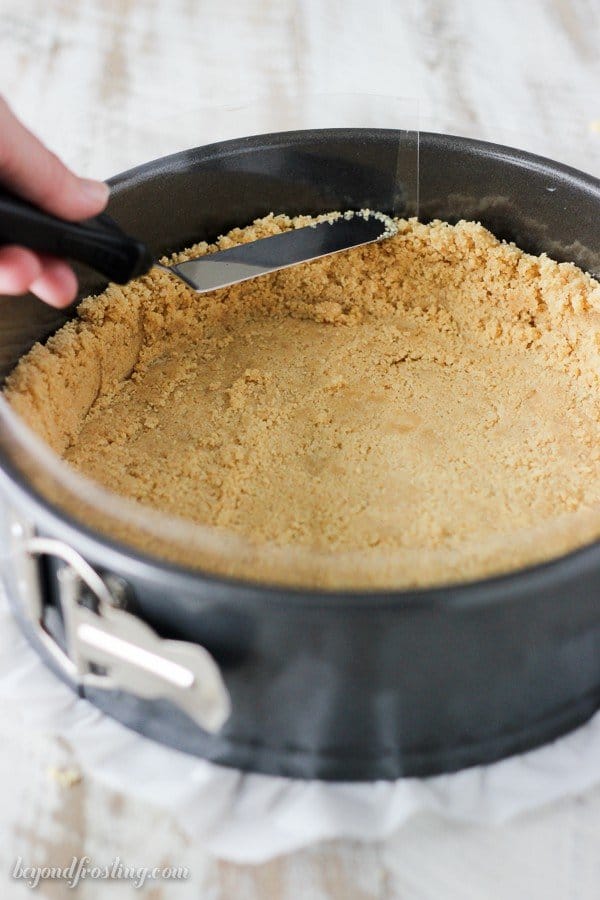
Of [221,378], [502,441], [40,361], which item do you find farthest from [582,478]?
[40,361]

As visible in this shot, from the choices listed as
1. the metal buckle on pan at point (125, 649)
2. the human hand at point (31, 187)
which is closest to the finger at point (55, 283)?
the human hand at point (31, 187)

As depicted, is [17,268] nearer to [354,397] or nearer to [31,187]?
[31,187]

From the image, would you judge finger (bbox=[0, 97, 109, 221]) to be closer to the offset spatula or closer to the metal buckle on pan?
the offset spatula

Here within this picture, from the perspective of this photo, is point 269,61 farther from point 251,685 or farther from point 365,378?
point 251,685

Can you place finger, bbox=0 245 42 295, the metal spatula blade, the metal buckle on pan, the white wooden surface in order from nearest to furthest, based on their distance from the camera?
the metal buckle on pan, finger, bbox=0 245 42 295, the metal spatula blade, the white wooden surface

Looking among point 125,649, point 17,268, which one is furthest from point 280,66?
point 125,649

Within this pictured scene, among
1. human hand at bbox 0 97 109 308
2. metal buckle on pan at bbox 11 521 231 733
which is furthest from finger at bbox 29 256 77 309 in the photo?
metal buckle on pan at bbox 11 521 231 733

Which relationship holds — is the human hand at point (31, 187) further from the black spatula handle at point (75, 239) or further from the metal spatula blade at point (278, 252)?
the metal spatula blade at point (278, 252)
